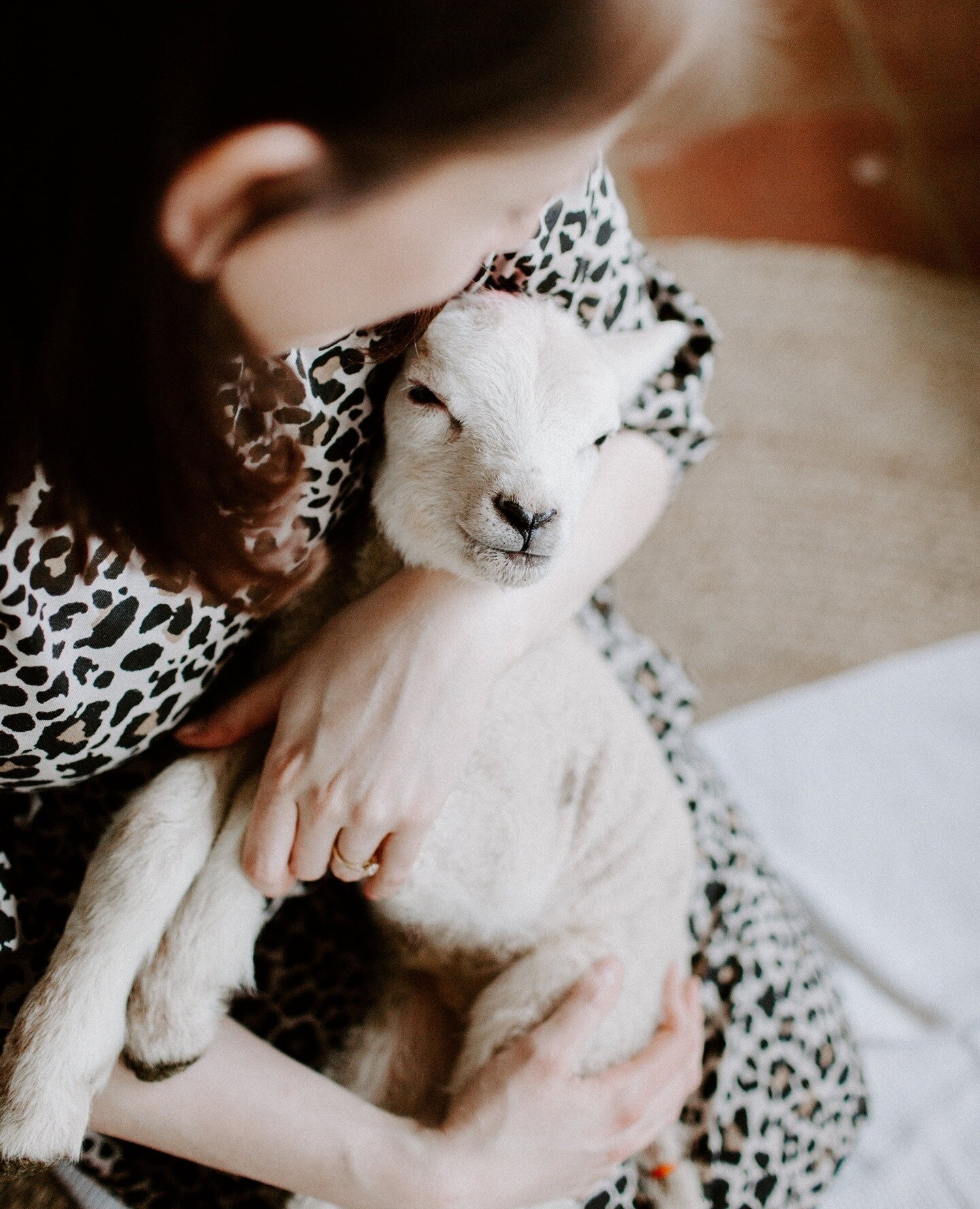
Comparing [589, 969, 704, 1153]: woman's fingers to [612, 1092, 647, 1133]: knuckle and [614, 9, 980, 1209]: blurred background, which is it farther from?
[614, 9, 980, 1209]: blurred background

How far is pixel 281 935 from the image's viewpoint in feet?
2.47

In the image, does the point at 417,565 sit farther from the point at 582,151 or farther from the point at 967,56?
the point at 967,56

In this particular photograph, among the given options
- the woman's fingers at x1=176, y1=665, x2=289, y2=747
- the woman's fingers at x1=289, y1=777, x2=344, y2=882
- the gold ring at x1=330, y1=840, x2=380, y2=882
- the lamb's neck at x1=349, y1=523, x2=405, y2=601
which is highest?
the lamb's neck at x1=349, y1=523, x2=405, y2=601

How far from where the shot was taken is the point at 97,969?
60cm

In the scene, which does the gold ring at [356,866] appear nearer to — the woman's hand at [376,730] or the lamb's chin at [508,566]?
the woman's hand at [376,730]

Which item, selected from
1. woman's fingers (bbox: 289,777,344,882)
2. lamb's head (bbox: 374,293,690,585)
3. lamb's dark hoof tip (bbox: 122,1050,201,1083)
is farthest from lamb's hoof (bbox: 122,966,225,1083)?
lamb's head (bbox: 374,293,690,585)

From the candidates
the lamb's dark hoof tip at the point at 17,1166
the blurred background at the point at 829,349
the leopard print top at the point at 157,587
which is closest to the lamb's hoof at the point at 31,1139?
the lamb's dark hoof tip at the point at 17,1166

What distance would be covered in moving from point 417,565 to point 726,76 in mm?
367

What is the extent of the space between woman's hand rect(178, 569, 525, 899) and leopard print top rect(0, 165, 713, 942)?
0.24 feet

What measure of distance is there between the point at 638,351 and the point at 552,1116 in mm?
580

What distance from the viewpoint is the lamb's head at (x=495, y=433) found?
1.94ft

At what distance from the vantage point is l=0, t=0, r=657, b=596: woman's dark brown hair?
0.33 meters

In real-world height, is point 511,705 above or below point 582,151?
below

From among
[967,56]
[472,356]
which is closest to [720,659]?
[472,356]
